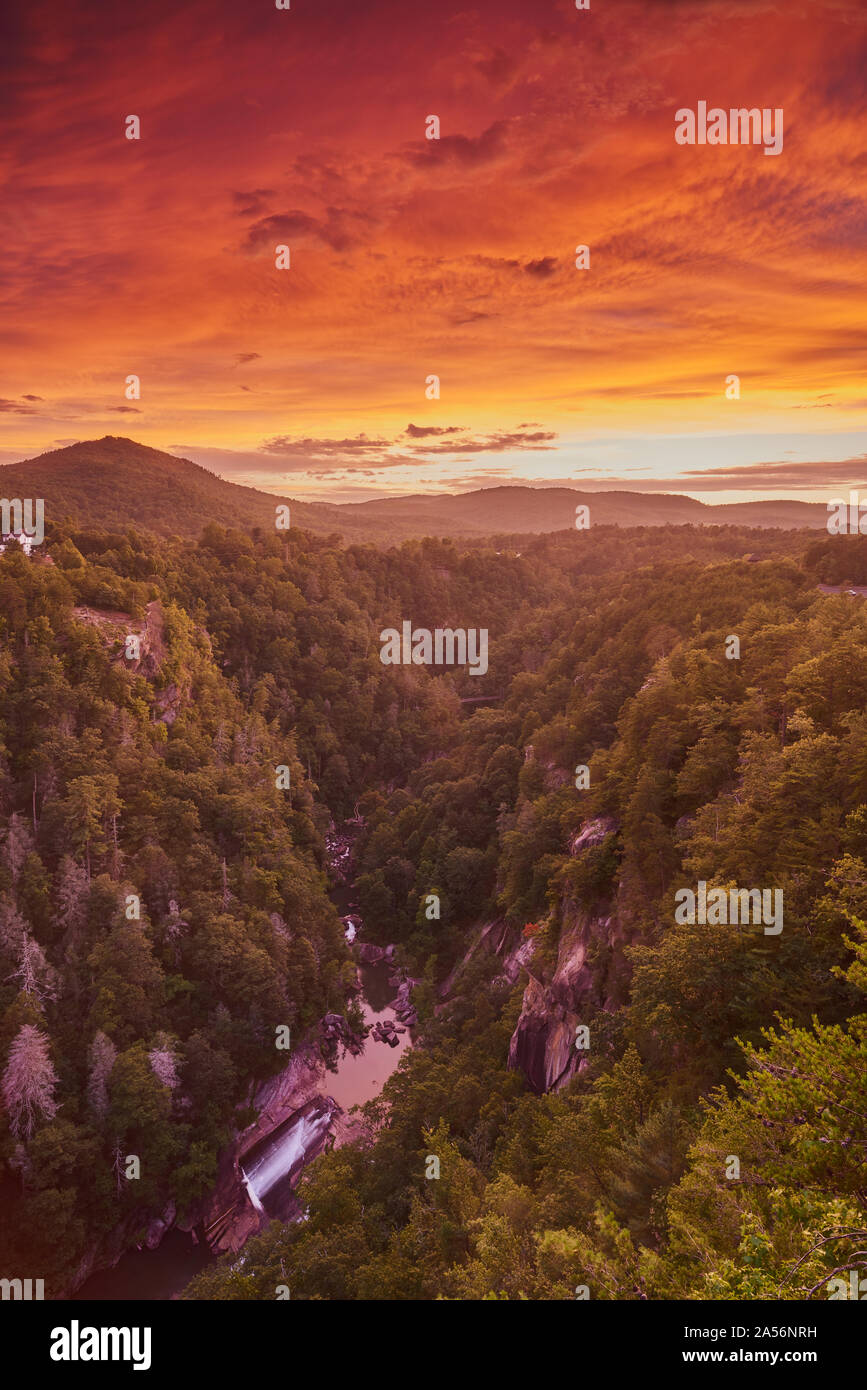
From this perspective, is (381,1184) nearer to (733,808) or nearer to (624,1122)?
(624,1122)

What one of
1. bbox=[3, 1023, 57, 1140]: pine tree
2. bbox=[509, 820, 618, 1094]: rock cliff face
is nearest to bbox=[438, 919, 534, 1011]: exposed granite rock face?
bbox=[509, 820, 618, 1094]: rock cliff face

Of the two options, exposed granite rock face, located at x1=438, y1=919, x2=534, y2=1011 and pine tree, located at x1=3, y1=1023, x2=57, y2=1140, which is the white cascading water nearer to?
exposed granite rock face, located at x1=438, y1=919, x2=534, y2=1011

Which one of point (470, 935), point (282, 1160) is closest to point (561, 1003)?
point (282, 1160)

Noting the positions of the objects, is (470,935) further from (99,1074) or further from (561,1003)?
(99,1074)

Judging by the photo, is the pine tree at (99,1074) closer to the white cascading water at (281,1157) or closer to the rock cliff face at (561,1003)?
the white cascading water at (281,1157)

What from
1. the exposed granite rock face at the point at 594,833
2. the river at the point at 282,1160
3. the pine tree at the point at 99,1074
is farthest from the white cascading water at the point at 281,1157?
the exposed granite rock face at the point at 594,833
